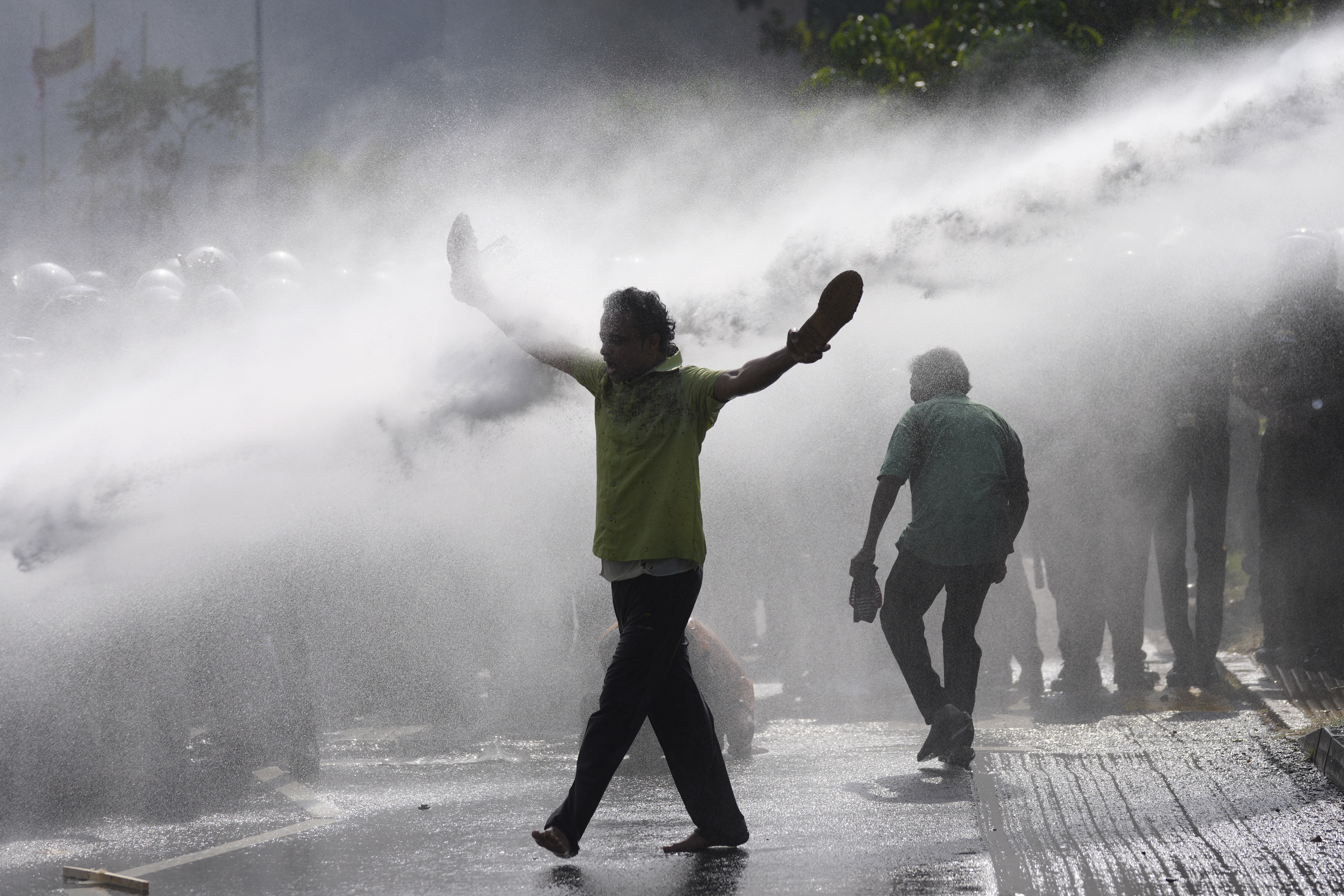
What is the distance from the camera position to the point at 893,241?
674cm

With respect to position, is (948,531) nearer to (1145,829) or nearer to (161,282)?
(1145,829)

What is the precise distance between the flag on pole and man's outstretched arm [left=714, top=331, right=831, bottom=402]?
22729mm

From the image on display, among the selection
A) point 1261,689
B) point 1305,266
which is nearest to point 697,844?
point 1261,689

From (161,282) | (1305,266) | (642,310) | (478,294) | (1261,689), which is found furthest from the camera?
(161,282)

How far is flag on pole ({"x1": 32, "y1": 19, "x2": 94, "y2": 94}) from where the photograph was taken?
23.6 metres

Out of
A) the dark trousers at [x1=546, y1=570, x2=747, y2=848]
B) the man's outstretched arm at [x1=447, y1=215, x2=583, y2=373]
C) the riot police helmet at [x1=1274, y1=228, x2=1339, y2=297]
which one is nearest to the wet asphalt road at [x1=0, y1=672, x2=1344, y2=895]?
the dark trousers at [x1=546, y1=570, x2=747, y2=848]

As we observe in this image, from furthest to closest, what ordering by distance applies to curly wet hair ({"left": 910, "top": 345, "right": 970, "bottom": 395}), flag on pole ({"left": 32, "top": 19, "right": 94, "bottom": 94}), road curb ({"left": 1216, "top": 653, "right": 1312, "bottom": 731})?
flag on pole ({"left": 32, "top": 19, "right": 94, "bottom": 94})
road curb ({"left": 1216, "top": 653, "right": 1312, "bottom": 731})
curly wet hair ({"left": 910, "top": 345, "right": 970, "bottom": 395})

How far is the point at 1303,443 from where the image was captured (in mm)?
7586

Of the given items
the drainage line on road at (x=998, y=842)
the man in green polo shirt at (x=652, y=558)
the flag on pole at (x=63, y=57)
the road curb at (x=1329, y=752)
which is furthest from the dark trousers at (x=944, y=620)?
the flag on pole at (x=63, y=57)

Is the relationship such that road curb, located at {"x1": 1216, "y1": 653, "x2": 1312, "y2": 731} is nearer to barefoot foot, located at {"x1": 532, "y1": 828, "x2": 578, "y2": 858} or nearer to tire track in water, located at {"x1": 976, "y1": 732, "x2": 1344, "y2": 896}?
tire track in water, located at {"x1": 976, "y1": 732, "x2": 1344, "y2": 896}

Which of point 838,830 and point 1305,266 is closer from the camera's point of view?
point 838,830

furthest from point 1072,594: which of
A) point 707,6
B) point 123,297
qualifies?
point 707,6

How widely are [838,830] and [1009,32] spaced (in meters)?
11.1

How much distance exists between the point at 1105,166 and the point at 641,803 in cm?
388
